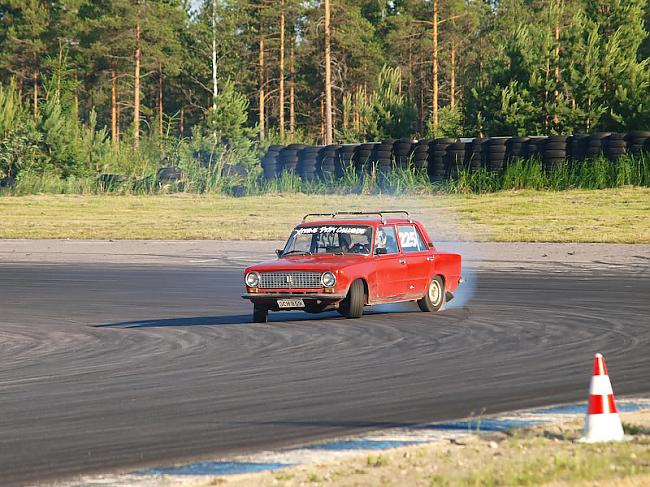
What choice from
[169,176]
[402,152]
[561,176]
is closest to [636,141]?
[561,176]

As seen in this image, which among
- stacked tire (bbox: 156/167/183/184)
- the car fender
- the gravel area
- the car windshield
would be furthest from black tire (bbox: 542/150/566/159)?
the car windshield

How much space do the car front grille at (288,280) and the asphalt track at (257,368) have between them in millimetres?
492

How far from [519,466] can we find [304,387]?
3696mm

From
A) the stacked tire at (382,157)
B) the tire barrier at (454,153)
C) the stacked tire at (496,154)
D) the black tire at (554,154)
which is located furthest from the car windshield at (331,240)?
the stacked tire at (382,157)

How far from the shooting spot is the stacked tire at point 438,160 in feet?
145

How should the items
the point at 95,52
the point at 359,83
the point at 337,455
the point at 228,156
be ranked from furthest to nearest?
the point at 359,83 → the point at 95,52 → the point at 228,156 → the point at 337,455

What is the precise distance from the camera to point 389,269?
17188 millimetres

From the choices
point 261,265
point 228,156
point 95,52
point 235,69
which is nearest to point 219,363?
point 261,265

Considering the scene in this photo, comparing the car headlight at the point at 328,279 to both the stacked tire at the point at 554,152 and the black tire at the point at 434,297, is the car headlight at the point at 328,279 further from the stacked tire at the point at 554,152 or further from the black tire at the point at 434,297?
the stacked tire at the point at 554,152

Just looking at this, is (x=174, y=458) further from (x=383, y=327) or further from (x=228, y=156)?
(x=228, y=156)

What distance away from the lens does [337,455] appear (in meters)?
7.78

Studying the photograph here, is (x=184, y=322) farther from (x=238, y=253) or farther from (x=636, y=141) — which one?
(x=636, y=141)

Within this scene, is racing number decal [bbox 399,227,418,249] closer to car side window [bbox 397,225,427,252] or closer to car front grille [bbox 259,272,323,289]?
car side window [bbox 397,225,427,252]

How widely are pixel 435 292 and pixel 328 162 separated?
30021 millimetres
